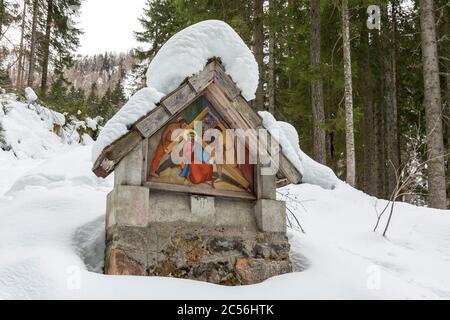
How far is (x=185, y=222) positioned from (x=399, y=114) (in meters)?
16.3

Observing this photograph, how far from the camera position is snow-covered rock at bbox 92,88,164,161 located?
→ 432 centimetres

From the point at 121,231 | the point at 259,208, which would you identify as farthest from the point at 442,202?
the point at 121,231

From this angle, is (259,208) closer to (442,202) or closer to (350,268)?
(350,268)

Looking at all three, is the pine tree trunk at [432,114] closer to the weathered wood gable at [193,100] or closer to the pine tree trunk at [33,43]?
the weathered wood gable at [193,100]

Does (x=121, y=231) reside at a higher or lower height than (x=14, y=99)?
lower

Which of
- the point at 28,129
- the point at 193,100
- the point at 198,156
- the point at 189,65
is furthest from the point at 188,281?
the point at 28,129

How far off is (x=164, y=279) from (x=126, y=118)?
1680 millimetres

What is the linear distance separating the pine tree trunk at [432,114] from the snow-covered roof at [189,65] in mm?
6457

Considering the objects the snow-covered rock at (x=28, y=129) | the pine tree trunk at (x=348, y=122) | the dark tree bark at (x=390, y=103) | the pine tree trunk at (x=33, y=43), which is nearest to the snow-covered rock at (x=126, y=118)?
the pine tree trunk at (x=348, y=122)

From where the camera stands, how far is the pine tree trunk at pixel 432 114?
10.0 meters

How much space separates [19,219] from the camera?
4.80 meters

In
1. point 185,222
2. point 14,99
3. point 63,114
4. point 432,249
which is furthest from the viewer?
point 63,114

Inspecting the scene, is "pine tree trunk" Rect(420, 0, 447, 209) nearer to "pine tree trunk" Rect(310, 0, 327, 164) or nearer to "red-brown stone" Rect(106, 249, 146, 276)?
"pine tree trunk" Rect(310, 0, 327, 164)

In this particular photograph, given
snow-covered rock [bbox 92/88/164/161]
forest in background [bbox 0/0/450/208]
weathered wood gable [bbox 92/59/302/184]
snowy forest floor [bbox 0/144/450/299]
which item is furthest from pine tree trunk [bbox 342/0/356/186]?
snow-covered rock [bbox 92/88/164/161]
